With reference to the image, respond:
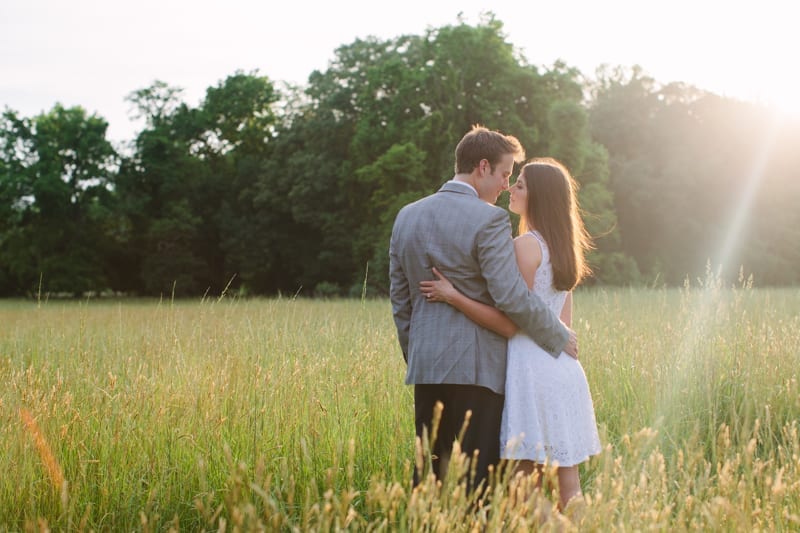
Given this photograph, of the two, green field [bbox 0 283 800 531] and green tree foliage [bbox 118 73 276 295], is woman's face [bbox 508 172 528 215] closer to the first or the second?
green field [bbox 0 283 800 531]

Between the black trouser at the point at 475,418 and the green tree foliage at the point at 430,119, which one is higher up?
the green tree foliage at the point at 430,119

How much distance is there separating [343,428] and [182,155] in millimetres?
31858

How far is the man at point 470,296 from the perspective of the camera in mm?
3354

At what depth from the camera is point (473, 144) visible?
3.51 metres

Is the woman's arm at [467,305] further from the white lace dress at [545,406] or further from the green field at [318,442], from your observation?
the green field at [318,442]

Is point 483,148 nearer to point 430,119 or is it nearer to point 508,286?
point 508,286

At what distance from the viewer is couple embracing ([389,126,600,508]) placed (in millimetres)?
3373

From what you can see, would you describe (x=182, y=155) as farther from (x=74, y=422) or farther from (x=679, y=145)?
(x=74, y=422)

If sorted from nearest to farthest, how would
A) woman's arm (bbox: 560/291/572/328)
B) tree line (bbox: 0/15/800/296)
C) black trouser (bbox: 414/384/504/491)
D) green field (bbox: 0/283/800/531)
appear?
green field (bbox: 0/283/800/531)
black trouser (bbox: 414/384/504/491)
woman's arm (bbox: 560/291/572/328)
tree line (bbox: 0/15/800/296)

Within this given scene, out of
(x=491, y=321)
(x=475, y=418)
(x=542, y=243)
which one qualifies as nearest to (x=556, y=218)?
(x=542, y=243)

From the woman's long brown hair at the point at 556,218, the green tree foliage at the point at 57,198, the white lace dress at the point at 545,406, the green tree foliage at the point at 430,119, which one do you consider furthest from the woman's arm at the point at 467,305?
the green tree foliage at the point at 57,198

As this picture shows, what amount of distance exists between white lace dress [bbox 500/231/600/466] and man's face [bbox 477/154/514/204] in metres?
0.69

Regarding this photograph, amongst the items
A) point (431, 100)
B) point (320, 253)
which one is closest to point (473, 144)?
point (431, 100)

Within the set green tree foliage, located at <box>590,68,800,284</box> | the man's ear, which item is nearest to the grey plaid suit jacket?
the man's ear
